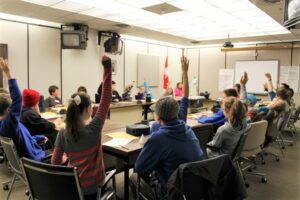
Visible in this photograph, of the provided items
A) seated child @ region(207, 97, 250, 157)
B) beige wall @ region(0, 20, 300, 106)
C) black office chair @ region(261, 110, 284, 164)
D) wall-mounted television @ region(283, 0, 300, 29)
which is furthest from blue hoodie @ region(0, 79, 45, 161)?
beige wall @ region(0, 20, 300, 106)

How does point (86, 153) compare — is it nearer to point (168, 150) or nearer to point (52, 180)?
point (52, 180)

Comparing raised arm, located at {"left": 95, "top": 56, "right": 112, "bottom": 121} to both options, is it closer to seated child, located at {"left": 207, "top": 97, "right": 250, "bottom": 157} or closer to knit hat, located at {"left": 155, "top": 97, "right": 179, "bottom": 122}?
knit hat, located at {"left": 155, "top": 97, "right": 179, "bottom": 122}

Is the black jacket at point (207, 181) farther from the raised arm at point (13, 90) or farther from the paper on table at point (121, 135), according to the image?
the raised arm at point (13, 90)

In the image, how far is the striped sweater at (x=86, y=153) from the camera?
73.1 inches

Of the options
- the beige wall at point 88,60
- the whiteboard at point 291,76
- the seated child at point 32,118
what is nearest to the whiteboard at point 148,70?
the beige wall at point 88,60

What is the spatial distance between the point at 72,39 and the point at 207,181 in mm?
5248

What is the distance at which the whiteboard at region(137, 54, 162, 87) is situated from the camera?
858 cm

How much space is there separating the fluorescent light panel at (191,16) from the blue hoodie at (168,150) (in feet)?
10.9

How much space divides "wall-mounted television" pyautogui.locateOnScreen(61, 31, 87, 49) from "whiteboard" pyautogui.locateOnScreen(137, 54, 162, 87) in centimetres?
266

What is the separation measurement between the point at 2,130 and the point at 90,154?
1.10 meters

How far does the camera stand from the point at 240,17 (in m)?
5.61

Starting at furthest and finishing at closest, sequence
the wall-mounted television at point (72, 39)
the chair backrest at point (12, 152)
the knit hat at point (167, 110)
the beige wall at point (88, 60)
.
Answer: the wall-mounted television at point (72, 39) → the beige wall at point (88, 60) → the chair backrest at point (12, 152) → the knit hat at point (167, 110)

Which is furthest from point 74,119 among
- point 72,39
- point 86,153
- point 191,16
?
point 72,39

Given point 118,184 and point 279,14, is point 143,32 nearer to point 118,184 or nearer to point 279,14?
point 279,14
